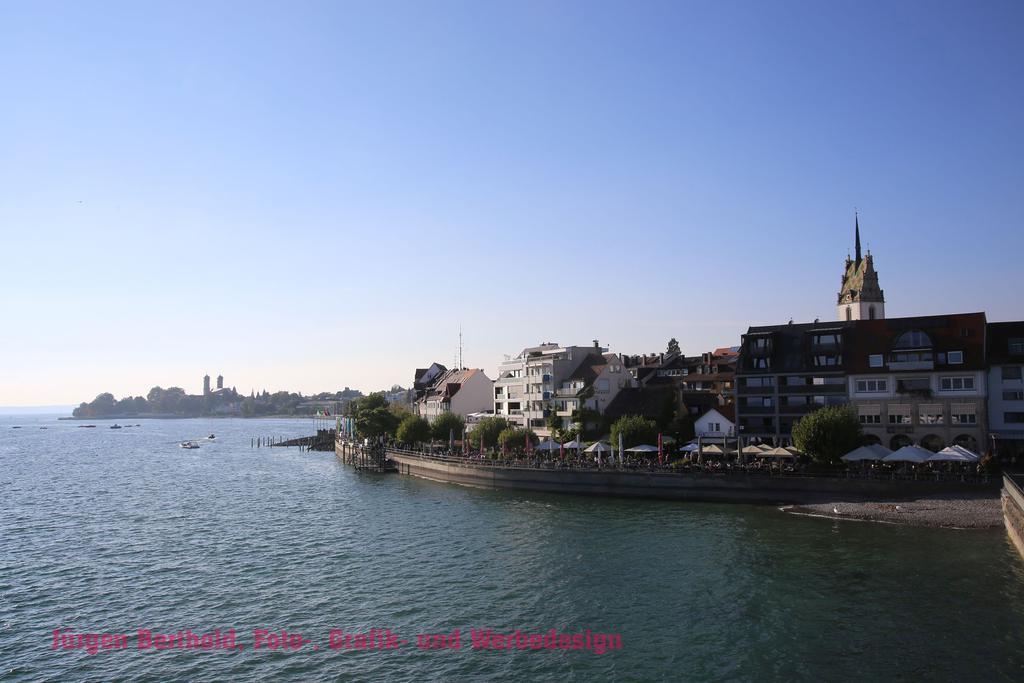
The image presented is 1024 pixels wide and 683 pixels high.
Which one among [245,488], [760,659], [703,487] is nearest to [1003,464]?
[703,487]

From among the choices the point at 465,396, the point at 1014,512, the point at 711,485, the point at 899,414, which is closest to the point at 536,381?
the point at 465,396

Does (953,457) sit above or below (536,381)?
below

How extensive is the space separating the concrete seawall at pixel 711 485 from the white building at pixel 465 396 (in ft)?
159

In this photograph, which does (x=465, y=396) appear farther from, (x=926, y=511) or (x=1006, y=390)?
(x=926, y=511)

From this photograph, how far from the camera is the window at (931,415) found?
70938 millimetres

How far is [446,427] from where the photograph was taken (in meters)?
110

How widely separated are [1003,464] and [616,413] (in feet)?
147

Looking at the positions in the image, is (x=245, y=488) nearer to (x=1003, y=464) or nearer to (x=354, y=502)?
(x=354, y=502)

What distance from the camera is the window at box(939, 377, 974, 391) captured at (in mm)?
70312

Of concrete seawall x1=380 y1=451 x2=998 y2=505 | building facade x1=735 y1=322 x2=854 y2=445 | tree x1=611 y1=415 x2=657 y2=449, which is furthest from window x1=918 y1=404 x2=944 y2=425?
tree x1=611 y1=415 x2=657 y2=449

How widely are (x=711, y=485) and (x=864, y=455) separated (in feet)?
43.4

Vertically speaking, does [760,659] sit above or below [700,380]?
below

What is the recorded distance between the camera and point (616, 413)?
9775cm

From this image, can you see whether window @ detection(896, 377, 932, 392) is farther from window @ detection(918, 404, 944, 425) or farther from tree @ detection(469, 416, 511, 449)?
tree @ detection(469, 416, 511, 449)
